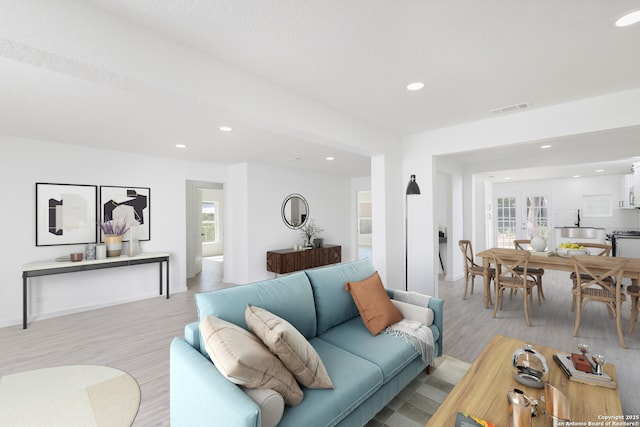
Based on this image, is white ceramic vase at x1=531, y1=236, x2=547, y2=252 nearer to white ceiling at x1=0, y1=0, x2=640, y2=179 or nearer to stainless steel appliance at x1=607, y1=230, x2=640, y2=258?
white ceiling at x1=0, y1=0, x2=640, y2=179

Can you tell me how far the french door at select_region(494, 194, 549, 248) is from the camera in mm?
8727

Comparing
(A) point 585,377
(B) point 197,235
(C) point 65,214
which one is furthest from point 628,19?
(B) point 197,235

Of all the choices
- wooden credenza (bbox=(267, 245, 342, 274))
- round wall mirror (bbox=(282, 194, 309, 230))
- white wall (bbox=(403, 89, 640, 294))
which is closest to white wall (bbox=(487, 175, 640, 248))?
wooden credenza (bbox=(267, 245, 342, 274))

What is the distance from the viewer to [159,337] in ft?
11.1

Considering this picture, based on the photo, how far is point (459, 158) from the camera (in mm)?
5715

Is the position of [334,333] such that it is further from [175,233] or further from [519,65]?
[175,233]

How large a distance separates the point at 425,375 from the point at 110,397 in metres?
2.49

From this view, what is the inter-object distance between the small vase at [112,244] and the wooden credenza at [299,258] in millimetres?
2593

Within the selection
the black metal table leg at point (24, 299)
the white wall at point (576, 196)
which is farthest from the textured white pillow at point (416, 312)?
the white wall at point (576, 196)

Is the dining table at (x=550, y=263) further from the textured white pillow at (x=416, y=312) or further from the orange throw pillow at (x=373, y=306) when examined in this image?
the orange throw pillow at (x=373, y=306)

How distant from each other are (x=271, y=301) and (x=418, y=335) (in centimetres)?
116

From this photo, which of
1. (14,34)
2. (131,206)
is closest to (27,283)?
(131,206)

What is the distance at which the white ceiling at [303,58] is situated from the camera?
1571 mm

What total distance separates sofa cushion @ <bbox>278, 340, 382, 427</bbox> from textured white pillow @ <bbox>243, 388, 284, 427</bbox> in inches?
2.9
